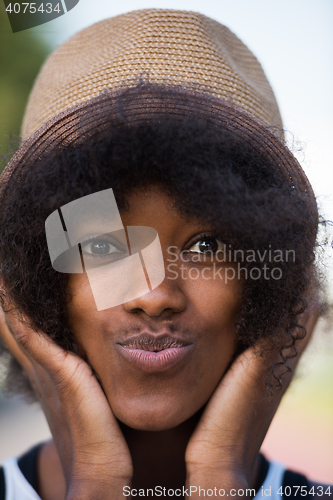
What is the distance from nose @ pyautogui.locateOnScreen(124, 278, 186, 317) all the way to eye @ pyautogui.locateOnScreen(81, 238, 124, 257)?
0.45 ft

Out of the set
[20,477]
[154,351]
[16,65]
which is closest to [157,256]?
Answer: [154,351]

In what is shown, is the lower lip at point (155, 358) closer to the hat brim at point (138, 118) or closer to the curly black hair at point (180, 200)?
the curly black hair at point (180, 200)

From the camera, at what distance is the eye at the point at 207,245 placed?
3.51 feet

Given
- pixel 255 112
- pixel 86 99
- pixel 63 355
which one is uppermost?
pixel 86 99

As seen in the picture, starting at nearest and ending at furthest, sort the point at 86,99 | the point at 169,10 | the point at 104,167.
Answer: the point at 104,167 → the point at 86,99 → the point at 169,10

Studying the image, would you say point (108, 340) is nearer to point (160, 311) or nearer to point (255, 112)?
point (160, 311)

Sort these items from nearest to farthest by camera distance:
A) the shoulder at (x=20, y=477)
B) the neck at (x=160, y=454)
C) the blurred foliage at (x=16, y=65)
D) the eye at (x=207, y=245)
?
the eye at (x=207, y=245)
the neck at (x=160, y=454)
the shoulder at (x=20, y=477)
the blurred foliage at (x=16, y=65)

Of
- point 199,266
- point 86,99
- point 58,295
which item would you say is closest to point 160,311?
point 199,266

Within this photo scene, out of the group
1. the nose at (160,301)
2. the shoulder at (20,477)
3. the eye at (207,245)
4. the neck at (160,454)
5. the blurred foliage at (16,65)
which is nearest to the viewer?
the nose at (160,301)

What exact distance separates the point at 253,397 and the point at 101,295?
0.53 meters

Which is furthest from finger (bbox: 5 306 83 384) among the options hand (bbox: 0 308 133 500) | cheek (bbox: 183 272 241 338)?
cheek (bbox: 183 272 241 338)

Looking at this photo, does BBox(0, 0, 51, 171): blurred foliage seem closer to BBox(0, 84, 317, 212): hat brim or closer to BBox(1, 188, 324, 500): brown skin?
BBox(0, 84, 317, 212): hat brim

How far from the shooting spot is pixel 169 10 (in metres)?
1.21

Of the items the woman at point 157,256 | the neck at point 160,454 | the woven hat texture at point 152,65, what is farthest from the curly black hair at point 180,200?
the neck at point 160,454
